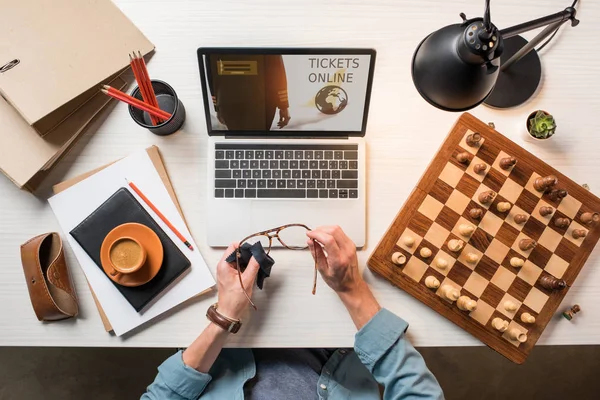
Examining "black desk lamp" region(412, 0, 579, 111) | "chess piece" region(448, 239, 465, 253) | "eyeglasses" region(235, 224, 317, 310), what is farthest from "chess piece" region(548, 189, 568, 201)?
"eyeglasses" region(235, 224, 317, 310)

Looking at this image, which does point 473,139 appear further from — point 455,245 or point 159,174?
point 159,174

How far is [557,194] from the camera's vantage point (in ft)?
2.95

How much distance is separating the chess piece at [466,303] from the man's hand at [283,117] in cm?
53

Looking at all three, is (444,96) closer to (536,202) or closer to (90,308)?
(536,202)

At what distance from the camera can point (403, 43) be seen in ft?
3.14

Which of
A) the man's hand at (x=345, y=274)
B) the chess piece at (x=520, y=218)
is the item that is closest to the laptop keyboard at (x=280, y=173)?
the man's hand at (x=345, y=274)

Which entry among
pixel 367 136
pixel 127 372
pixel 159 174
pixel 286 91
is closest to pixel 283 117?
pixel 286 91

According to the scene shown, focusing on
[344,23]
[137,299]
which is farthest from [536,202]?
[137,299]

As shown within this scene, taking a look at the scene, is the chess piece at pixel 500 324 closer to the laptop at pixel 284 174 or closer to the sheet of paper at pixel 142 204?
the laptop at pixel 284 174

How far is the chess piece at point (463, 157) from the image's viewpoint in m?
0.90

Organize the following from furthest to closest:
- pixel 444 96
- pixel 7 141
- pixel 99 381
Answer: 1. pixel 99 381
2. pixel 7 141
3. pixel 444 96

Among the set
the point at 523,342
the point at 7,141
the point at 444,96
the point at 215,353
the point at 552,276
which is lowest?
the point at 215,353

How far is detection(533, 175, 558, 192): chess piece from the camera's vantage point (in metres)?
0.88

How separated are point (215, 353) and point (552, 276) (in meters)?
0.76
